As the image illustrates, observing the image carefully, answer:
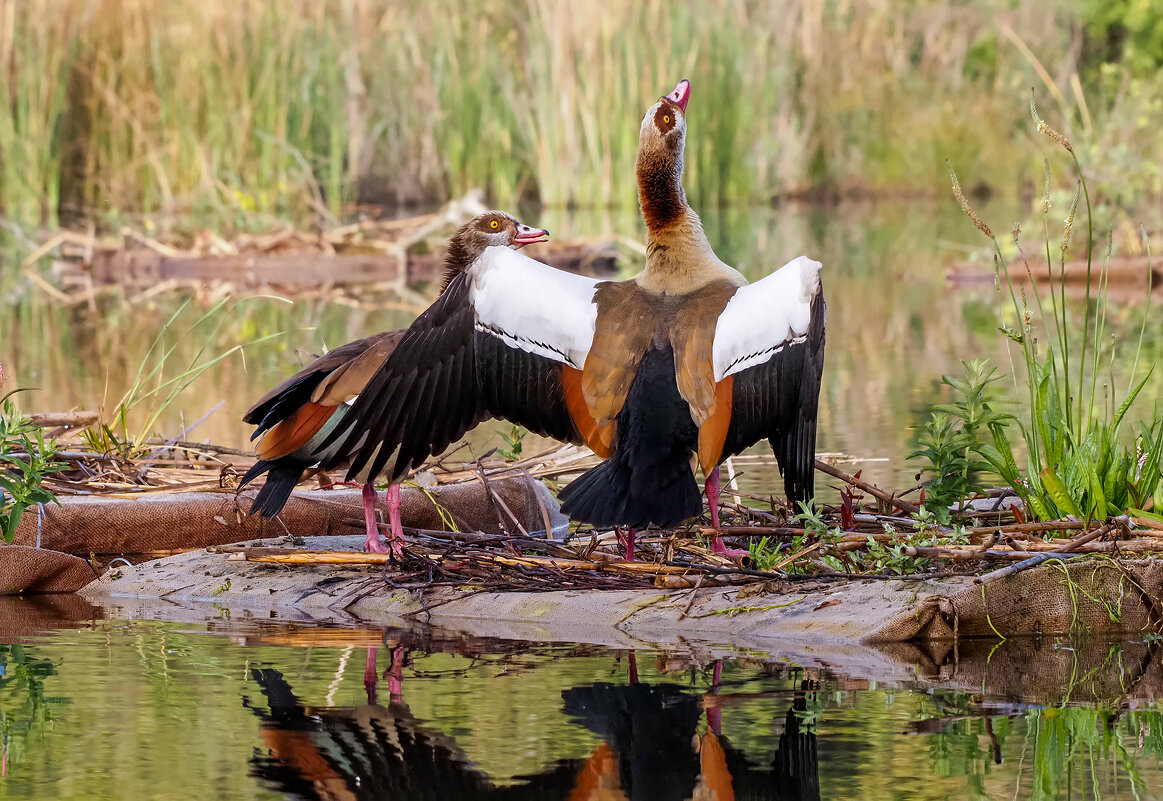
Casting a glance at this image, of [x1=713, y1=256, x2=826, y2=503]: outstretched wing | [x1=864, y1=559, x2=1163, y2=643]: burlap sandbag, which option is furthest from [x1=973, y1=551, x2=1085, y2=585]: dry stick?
[x1=713, y1=256, x2=826, y2=503]: outstretched wing

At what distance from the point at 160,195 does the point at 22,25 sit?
7.40 ft

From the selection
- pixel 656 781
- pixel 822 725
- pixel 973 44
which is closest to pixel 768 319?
pixel 822 725

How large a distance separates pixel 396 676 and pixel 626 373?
132cm

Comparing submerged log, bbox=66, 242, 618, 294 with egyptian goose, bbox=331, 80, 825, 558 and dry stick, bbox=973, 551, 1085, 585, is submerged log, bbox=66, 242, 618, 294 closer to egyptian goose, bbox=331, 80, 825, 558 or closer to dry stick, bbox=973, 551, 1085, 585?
egyptian goose, bbox=331, 80, 825, 558

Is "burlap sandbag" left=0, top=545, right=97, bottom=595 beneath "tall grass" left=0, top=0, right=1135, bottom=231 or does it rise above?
beneath

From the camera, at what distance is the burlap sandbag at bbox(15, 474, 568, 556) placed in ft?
21.3

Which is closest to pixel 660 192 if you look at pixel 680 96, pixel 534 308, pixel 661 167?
pixel 661 167

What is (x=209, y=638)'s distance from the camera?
517 centimetres

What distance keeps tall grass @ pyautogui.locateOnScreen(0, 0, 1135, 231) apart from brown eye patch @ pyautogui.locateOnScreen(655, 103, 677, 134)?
1250cm

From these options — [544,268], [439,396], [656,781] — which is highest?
[544,268]

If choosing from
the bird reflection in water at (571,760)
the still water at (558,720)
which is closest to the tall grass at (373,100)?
the still water at (558,720)

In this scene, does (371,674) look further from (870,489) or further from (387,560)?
(870,489)

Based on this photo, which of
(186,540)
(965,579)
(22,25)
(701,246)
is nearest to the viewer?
(965,579)

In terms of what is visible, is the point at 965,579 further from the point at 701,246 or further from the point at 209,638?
the point at 209,638
